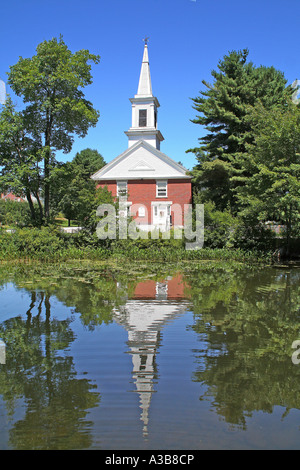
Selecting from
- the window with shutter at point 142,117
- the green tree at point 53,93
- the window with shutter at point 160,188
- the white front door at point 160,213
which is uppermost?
the window with shutter at point 142,117

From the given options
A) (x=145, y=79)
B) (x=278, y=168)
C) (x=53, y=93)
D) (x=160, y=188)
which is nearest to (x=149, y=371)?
(x=278, y=168)

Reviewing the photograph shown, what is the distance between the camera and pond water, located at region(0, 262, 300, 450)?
12.1 feet

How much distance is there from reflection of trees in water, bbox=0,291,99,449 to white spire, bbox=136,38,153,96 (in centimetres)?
3488

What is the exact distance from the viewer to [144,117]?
124 feet

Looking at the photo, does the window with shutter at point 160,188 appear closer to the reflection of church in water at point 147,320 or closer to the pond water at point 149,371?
the reflection of church in water at point 147,320

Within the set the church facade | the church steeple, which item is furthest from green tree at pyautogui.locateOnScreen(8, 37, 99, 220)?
the church steeple

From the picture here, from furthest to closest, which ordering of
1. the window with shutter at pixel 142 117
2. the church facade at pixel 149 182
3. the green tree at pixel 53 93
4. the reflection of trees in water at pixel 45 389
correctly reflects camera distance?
the window with shutter at pixel 142 117
the church facade at pixel 149 182
the green tree at pixel 53 93
the reflection of trees in water at pixel 45 389

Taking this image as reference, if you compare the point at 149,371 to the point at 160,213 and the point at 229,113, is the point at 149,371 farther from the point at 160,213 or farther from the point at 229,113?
the point at 160,213

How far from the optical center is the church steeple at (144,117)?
121ft

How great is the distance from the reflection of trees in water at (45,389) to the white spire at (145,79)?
114ft

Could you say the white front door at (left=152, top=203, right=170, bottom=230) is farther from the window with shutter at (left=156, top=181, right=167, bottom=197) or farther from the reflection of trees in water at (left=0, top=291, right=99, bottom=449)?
the reflection of trees in water at (left=0, top=291, right=99, bottom=449)

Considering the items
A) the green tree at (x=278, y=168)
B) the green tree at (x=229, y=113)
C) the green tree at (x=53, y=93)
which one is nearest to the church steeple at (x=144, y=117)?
the green tree at (x=229, y=113)

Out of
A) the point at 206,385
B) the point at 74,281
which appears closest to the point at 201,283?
the point at 74,281

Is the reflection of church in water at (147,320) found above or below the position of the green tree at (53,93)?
below
